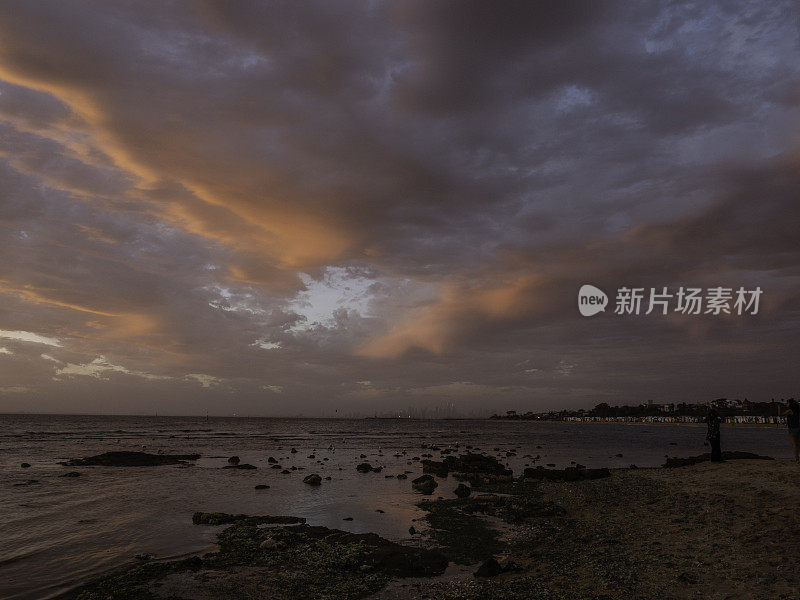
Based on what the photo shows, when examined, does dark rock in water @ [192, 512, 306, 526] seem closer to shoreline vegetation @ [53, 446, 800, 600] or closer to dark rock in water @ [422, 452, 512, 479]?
shoreline vegetation @ [53, 446, 800, 600]

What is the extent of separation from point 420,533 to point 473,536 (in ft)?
8.05

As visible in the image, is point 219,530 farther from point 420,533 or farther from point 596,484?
point 596,484

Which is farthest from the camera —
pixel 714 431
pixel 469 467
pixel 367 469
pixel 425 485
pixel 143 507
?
pixel 367 469

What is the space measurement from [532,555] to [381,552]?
559cm

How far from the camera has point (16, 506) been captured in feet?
92.2

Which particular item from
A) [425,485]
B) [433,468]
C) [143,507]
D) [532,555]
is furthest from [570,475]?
[143,507]

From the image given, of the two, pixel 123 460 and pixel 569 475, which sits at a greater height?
pixel 569 475

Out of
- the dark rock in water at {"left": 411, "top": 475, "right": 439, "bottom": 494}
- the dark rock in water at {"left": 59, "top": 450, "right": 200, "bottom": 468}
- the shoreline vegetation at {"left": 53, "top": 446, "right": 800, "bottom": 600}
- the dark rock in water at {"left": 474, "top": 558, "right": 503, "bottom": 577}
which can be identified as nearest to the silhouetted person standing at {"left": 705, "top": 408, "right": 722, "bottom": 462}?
the shoreline vegetation at {"left": 53, "top": 446, "right": 800, "bottom": 600}

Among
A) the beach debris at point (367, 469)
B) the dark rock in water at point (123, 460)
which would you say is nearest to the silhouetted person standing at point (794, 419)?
the beach debris at point (367, 469)

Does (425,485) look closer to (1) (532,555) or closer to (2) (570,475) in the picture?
(2) (570,475)

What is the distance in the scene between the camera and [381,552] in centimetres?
1702

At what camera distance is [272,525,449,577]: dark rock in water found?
15445mm

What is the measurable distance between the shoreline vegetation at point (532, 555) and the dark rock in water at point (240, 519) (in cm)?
7

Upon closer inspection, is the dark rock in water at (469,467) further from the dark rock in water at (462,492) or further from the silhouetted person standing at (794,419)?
the silhouetted person standing at (794,419)
